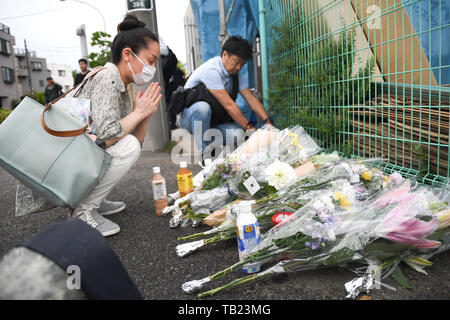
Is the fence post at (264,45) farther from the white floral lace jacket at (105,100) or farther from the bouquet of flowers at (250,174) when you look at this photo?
the white floral lace jacket at (105,100)

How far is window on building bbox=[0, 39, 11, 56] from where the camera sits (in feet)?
115

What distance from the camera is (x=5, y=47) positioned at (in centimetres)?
3588

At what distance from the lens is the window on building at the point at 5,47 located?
115ft

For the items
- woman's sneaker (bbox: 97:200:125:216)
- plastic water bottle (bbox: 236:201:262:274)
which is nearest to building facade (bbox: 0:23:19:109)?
woman's sneaker (bbox: 97:200:125:216)

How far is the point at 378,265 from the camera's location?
4.71 ft

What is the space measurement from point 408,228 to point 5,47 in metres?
45.7

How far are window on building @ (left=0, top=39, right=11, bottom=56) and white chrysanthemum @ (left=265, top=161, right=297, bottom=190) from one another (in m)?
43.8

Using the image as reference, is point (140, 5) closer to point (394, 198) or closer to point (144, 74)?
point (144, 74)

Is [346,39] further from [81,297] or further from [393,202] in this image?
[81,297]

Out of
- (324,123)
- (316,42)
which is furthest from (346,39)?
(324,123)

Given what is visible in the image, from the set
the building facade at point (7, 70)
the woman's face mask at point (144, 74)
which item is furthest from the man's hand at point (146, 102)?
the building facade at point (7, 70)

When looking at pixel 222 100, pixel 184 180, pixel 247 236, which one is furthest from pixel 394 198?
pixel 222 100

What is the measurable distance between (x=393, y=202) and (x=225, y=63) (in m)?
2.79

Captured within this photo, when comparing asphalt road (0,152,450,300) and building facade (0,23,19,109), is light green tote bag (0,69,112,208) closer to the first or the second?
asphalt road (0,152,450,300)
